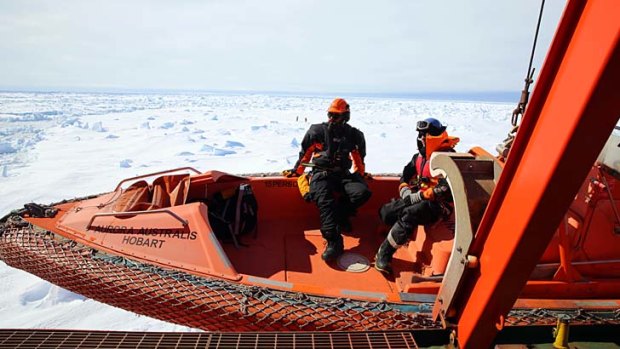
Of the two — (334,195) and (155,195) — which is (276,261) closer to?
(334,195)

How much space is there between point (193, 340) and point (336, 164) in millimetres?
2355

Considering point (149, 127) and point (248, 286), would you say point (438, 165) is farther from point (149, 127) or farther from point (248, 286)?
point (149, 127)

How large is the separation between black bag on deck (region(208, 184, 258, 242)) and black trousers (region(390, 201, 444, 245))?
134 cm

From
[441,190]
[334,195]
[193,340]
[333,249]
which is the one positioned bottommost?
[333,249]

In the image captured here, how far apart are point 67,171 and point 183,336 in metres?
10.6

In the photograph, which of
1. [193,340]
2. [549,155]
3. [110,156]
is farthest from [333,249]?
[110,156]

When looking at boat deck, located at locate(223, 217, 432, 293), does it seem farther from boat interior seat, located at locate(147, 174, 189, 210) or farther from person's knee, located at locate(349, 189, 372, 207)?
boat interior seat, located at locate(147, 174, 189, 210)

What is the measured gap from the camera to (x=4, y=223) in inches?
124

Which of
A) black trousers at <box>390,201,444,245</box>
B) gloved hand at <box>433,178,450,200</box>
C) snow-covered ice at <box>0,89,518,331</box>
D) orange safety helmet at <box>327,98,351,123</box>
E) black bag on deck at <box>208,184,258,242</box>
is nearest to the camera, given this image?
gloved hand at <box>433,178,450,200</box>

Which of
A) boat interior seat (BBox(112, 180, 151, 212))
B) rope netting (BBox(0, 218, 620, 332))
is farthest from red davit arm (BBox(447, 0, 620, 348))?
boat interior seat (BBox(112, 180, 151, 212))

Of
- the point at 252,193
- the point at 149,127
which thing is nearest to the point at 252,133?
the point at 149,127

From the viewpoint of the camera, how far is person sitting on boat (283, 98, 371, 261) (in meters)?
3.35

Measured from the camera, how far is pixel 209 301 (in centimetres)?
221

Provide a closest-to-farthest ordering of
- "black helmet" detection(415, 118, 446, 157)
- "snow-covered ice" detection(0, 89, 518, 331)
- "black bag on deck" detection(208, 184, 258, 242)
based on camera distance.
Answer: "black helmet" detection(415, 118, 446, 157) < "black bag on deck" detection(208, 184, 258, 242) < "snow-covered ice" detection(0, 89, 518, 331)
